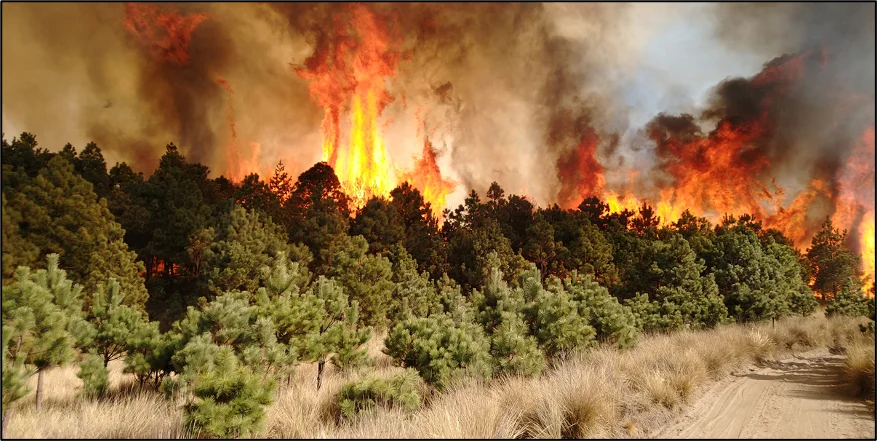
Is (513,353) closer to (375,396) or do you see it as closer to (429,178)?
(375,396)

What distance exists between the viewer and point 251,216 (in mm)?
23328

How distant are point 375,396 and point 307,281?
18578mm

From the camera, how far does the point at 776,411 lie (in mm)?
7891

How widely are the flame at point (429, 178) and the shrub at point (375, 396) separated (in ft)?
193

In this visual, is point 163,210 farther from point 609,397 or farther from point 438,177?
point 438,177

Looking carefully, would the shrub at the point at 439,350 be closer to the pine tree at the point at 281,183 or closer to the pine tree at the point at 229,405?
the pine tree at the point at 229,405

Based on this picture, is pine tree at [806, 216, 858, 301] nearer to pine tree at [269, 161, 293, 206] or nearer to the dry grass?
the dry grass

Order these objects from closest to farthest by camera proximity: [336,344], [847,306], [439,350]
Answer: [439,350], [336,344], [847,306]

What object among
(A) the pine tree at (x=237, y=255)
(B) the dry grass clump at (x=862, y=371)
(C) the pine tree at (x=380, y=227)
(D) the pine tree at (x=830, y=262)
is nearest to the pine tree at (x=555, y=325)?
(B) the dry grass clump at (x=862, y=371)

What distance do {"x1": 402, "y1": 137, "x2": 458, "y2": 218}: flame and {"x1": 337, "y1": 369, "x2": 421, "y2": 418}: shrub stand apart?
193 ft

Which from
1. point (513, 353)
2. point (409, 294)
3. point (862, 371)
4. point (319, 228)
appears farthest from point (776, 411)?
point (319, 228)

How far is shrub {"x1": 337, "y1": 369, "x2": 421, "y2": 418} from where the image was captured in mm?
7403

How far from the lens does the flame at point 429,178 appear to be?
67.3 m

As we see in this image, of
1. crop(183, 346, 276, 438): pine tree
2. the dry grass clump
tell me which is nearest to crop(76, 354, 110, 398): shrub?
crop(183, 346, 276, 438): pine tree
